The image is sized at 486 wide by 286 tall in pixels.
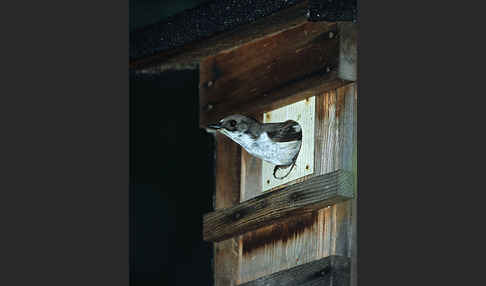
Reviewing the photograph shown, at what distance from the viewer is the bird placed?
3145mm

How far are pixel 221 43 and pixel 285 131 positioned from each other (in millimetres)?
381

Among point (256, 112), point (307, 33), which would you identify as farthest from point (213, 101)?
point (307, 33)

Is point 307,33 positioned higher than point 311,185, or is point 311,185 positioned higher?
point 307,33

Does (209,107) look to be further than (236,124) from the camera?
Yes

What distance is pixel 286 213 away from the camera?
3.11 m

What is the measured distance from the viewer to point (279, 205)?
3.13 metres

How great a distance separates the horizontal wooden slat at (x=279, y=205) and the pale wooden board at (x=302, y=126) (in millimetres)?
52

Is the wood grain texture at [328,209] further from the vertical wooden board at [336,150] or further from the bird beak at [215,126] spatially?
the bird beak at [215,126]

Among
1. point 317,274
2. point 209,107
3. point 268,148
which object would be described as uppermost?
point 209,107

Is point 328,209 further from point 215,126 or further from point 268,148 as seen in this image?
point 215,126

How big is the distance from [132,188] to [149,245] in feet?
0.67

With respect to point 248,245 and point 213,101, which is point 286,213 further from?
point 213,101

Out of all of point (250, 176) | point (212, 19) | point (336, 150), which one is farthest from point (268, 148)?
point (212, 19)

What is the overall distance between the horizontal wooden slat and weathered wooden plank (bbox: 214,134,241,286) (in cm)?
3
